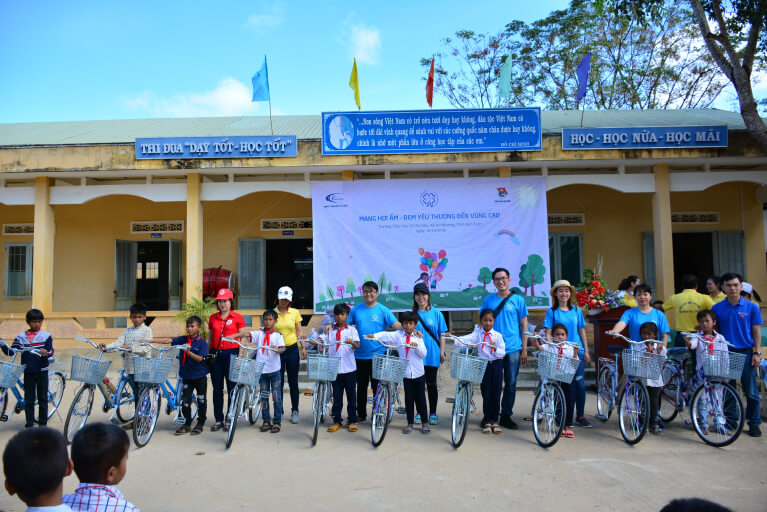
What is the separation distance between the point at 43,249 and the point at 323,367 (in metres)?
7.12

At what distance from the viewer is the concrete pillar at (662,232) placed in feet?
31.2

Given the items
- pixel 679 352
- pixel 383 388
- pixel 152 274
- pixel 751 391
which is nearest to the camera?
pixel 383 388

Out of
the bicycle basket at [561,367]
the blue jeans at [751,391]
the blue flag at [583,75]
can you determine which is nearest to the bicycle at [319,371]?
the bicycle basket at [561,367]

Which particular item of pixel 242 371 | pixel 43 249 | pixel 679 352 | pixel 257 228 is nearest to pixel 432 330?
pixel 242 371

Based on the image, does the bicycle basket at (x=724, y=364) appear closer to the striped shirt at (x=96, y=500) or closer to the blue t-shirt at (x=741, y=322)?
the blue t-shirt at (x=741, y=322)

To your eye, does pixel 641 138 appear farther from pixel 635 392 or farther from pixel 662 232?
pixel 635 392

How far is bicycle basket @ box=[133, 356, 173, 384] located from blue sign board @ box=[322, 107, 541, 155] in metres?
5.07

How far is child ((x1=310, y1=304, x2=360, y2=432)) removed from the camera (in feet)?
19.6

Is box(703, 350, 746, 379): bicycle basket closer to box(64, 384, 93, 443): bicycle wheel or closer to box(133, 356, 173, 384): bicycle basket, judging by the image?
box(133, 356, 173, 384): bicycle basket

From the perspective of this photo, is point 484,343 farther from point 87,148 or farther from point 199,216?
point 87,148

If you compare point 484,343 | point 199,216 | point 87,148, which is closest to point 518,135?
point 484,343

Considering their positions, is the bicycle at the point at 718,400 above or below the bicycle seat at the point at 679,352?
below

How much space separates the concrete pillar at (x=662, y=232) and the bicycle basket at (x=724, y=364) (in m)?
4.39

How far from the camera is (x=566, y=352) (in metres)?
5.60
